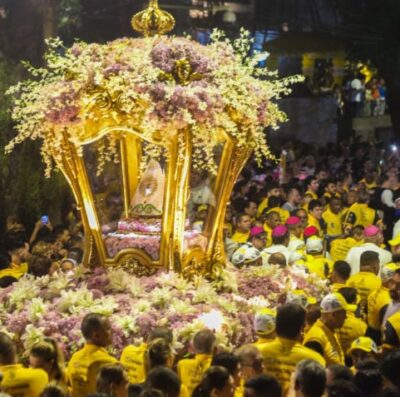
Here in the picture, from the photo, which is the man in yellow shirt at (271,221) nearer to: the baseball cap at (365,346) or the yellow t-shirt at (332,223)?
the yellow t-shirt at (332,223)

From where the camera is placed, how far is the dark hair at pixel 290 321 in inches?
346

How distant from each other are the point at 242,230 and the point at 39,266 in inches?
157

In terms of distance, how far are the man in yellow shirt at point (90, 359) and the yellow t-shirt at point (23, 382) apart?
1.58 ft

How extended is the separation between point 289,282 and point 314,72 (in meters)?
24.6

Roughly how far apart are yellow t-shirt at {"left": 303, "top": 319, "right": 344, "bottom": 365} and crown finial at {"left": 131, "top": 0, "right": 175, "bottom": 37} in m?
3.96

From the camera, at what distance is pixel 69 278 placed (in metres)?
11.8

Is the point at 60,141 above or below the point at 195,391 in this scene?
above

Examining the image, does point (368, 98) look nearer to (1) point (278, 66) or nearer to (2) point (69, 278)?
(1) point (278, 66)

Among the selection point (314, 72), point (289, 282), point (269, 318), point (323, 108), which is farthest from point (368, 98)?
point (269, 318)

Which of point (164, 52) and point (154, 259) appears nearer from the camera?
point (164, 52)

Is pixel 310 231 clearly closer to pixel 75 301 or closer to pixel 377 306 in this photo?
pixel 377 306

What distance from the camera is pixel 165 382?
757 cm

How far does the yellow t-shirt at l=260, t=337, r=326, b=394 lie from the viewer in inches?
343

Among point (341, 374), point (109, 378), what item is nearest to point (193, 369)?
point (109, 378)
